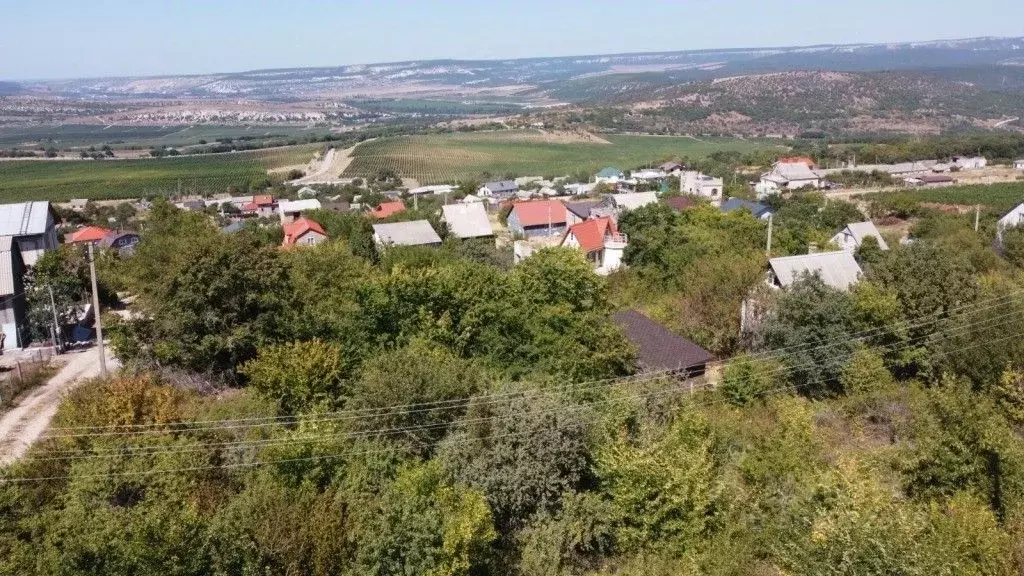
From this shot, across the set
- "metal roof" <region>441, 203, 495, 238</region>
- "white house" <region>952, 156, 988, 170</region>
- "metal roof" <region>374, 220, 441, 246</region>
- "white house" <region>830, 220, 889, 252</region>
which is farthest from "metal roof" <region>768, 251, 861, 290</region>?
"white house" <region>952, 156, 988, 170</region>

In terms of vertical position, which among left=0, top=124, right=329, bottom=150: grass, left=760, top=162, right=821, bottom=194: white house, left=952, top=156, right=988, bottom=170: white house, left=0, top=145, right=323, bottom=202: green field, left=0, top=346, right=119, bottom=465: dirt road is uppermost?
left=0, top=124, right=329, bottom=150: grass

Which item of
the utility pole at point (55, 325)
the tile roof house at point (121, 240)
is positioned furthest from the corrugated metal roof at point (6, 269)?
the tile roof house at point (121, 240)

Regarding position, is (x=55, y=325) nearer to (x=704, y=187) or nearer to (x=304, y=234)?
(x=304, y=234)

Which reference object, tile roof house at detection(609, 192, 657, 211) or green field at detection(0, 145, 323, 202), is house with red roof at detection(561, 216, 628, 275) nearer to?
tile roof house at detection(609, 192, 657, 211)

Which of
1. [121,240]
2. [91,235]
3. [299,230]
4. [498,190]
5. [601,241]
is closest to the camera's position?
[601,241]

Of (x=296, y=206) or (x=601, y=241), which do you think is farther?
(x=296, y=206)

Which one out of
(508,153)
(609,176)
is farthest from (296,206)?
(508,153)

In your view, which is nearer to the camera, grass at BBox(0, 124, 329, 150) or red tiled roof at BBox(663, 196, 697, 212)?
red tiled roof at BBox(663, 196, 697, 212)
